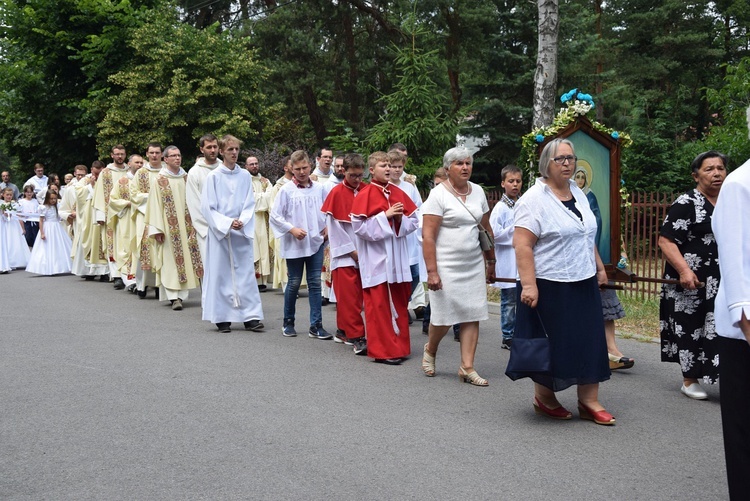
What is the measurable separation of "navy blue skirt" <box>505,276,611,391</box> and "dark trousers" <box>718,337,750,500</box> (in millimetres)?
2469

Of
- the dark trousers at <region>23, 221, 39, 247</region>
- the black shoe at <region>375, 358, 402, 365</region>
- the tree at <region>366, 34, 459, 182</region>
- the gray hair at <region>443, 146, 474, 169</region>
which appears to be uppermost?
the tree at <region>366, 34, 459, 182</region>

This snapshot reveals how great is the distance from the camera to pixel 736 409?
3.30 metres

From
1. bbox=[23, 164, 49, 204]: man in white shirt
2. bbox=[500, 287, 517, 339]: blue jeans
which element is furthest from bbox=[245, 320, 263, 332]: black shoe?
bbox=[23, 164, 49, 204]: man in white shirt

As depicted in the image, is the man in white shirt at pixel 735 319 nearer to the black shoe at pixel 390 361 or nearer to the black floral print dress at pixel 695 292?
the black floral print dress at pixel 695 292

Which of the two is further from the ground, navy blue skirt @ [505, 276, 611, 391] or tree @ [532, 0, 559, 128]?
tree @ [532, 0, 559, 128]

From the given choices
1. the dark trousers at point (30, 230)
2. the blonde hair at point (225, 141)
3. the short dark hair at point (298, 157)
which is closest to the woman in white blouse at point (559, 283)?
the short dark hair at point (298, 157)

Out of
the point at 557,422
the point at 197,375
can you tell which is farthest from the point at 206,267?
the point at 557,422

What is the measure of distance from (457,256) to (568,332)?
5.57 ft

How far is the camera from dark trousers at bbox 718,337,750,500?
3.26 m

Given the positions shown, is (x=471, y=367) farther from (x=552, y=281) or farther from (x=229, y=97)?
(x=229, y=97)

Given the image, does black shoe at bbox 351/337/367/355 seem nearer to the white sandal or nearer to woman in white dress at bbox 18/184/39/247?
the white sandal

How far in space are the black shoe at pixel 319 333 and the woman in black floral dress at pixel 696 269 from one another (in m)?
4.01

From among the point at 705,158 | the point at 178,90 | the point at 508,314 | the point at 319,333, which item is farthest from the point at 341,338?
the point at 178,90

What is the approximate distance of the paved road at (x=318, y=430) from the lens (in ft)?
15.7
